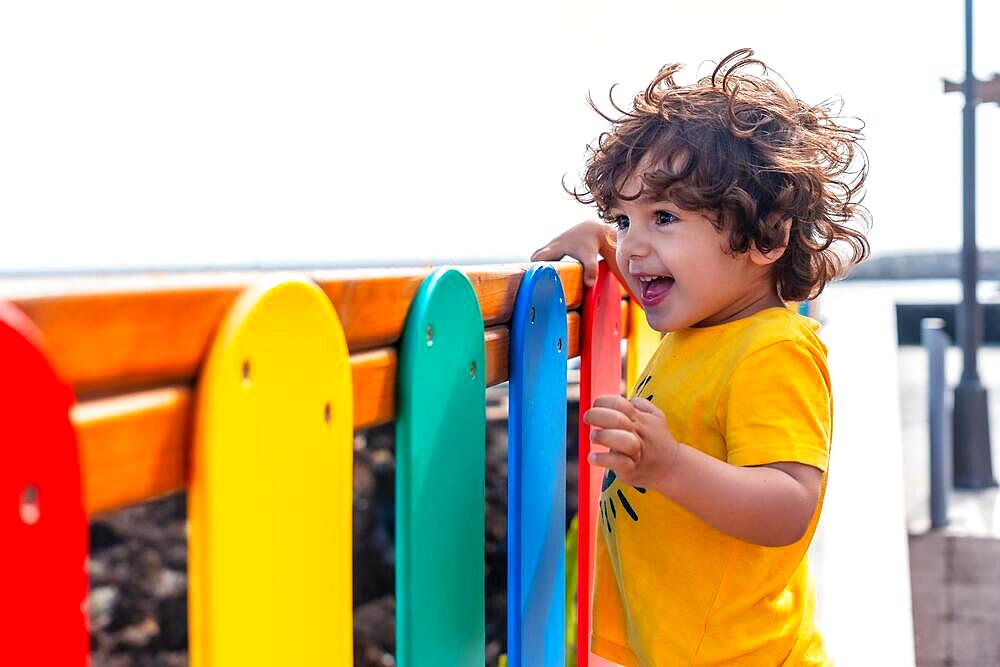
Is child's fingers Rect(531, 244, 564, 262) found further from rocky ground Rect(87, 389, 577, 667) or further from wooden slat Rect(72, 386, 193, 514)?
rocky ground Rect(87, 389, 577, 667)

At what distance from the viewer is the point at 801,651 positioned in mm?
1542

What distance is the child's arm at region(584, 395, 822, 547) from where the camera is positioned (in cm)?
130

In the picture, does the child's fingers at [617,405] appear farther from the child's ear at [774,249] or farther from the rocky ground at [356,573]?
the rocky ground at [356,573]

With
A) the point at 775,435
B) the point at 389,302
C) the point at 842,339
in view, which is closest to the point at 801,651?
the point at 775,435

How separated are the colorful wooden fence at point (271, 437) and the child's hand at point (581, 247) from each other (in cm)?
34

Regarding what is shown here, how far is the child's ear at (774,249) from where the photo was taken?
1569 mm

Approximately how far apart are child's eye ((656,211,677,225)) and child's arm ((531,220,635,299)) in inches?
12.4

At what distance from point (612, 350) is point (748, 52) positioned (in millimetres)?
619

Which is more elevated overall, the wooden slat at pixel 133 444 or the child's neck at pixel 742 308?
the wooden slat at pixel 133 444

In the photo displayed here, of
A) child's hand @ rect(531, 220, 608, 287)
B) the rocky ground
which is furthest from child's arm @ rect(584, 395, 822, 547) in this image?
the rocky ground

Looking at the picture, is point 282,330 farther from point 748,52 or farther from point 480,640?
point 748,52

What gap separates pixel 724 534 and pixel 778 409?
0.68 feet

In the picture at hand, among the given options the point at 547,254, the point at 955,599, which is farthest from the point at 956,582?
the point at 547,254

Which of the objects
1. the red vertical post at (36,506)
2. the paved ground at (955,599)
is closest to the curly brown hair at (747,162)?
the red vertical post at (36,506)
